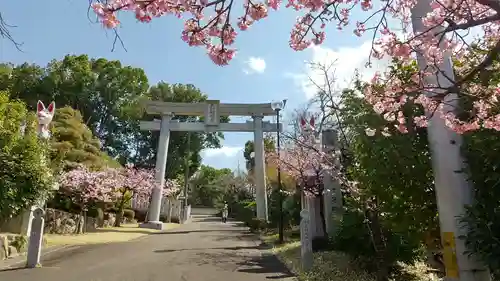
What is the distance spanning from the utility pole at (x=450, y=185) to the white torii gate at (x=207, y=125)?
2138 cm

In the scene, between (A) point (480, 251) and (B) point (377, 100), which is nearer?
(A) point (480, 251)

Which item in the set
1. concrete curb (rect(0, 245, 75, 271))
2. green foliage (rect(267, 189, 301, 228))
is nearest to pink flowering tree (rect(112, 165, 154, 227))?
green foliage (rect(267, 189, 301, 228))

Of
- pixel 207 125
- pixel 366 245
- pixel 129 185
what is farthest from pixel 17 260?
pixel 207 125

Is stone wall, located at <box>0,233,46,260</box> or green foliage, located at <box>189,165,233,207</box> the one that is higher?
green foliage, located at <box>189,165,233,207</box>

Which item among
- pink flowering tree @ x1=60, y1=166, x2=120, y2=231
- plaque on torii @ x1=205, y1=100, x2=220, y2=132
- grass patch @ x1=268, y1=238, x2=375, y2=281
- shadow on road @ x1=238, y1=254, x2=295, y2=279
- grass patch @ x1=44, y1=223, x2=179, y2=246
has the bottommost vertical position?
shadow on road @ x1=238, y1=254, x2=295, y2=279

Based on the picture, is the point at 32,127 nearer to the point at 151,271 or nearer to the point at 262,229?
the point at 151,271

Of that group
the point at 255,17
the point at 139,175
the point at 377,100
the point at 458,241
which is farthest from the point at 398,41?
the point at 139,175

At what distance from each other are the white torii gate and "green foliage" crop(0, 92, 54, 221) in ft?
47.2

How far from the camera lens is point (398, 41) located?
418 centimetres

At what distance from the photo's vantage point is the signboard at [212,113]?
2600cm

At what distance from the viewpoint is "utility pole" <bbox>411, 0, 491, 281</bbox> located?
4.30 m

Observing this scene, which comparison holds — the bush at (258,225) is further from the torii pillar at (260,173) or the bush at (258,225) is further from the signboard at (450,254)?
the signboard at (450,254)

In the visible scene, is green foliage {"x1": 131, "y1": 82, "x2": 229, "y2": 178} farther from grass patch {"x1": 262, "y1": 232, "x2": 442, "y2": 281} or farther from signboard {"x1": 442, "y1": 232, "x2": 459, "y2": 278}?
signboard {"x1": 442, "y1": 232, "x2": 459, "y2": 278}

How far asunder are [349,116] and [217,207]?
52733 millimetres
